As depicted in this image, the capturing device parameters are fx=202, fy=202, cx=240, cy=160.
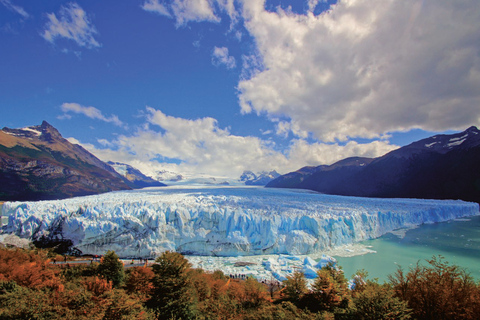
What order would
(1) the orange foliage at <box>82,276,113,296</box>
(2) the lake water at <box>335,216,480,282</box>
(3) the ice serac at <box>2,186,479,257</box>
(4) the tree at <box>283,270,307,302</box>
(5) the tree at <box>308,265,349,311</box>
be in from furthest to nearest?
(3) the ice serac at <box>2,186,479,257</box> < (2) the lake water at <box>335,216,480,282</box> < (4) the tree at <box>283,270,307,302</box> < (1) the orange foliage at <box>82,276,113,296</box> < (5) the tree at <box>308,265,349,311</box>

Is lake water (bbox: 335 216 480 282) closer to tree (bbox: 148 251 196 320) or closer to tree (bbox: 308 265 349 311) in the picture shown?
tree (bbox: 308 265 349 311)

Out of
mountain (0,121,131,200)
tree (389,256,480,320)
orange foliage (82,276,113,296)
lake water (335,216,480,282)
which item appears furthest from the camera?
mountain (0,121,131,200)

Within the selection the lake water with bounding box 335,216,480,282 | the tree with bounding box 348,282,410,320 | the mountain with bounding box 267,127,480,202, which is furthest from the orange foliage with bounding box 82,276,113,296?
the mountain with bounding box 267,127,480,202

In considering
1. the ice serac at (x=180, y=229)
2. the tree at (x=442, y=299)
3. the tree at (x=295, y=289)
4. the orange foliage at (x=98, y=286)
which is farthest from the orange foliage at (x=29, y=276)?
the tree at (x=442, y=299)

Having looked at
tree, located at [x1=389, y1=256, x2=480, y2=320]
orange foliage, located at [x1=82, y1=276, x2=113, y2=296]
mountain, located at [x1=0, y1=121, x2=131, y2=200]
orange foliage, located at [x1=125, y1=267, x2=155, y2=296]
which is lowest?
orange foliage, located at [x1=125, y1=267, x2=155, y2=296]

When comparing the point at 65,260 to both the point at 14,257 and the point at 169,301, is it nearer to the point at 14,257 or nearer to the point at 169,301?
the point at 14,257

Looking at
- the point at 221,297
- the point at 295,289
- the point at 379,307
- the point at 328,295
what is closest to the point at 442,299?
the point at 379,307
